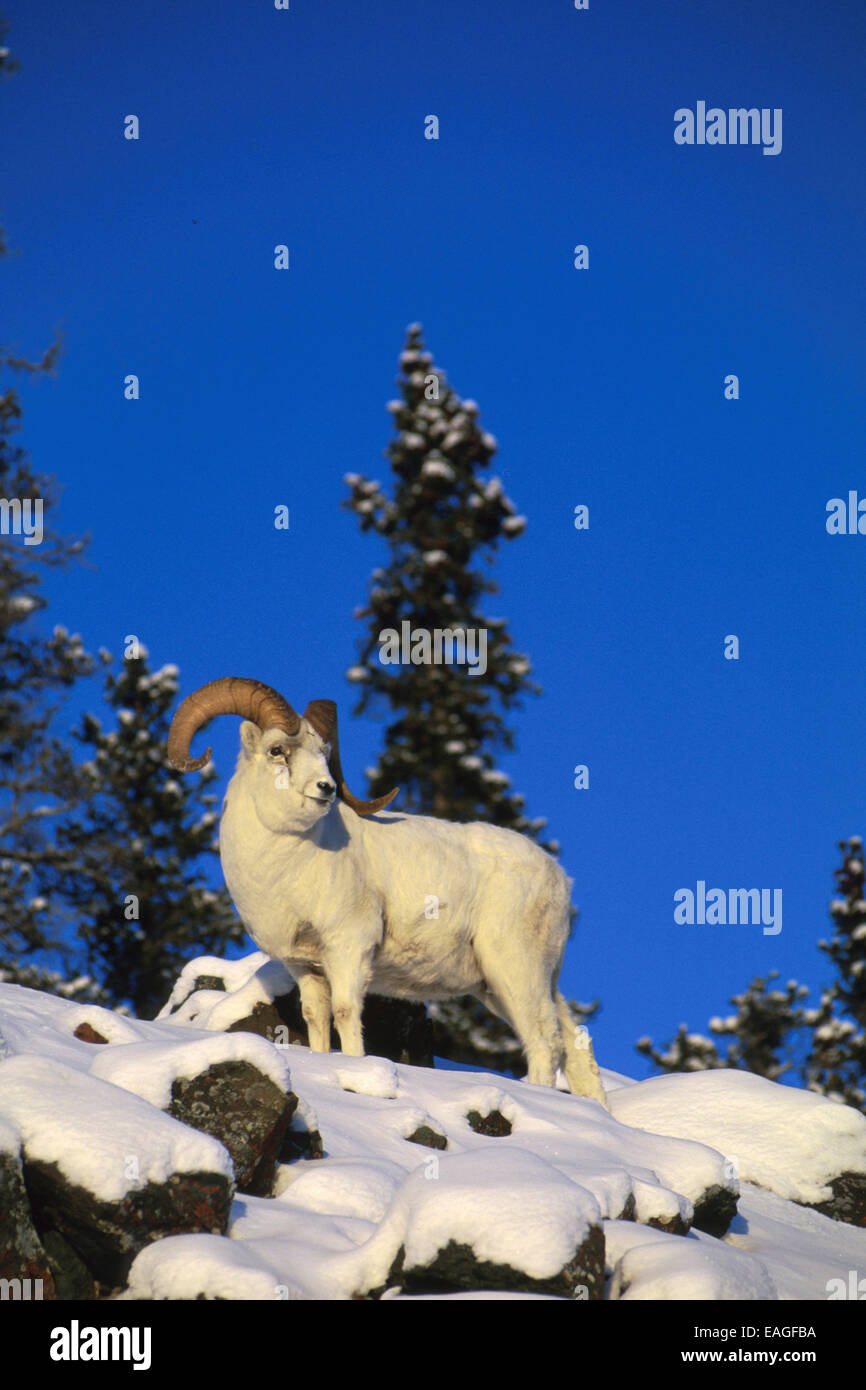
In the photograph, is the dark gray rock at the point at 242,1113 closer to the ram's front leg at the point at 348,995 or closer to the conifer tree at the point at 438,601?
the ram's front leg at the point at 348,995

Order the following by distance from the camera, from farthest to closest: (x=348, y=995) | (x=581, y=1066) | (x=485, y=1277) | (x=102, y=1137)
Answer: (x=581, y=1066), (x=348, y=995), (x=102, y=1137), (x=485, y=1277)

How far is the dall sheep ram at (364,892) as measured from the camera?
13141 millimetres

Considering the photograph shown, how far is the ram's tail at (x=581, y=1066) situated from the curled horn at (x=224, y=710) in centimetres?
428

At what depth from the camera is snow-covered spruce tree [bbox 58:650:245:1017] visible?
96.4ft

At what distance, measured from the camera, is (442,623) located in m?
30.1

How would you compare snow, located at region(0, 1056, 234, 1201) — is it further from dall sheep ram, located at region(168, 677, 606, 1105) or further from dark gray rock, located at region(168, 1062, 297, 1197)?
dall sheep ram, located at region(168, 677, 606, 1105)

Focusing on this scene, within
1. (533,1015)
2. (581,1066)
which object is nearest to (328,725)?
(533,1015)

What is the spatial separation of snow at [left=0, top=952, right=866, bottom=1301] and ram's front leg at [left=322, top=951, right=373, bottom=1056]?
54cm

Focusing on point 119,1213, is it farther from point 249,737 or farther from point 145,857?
point 145,857

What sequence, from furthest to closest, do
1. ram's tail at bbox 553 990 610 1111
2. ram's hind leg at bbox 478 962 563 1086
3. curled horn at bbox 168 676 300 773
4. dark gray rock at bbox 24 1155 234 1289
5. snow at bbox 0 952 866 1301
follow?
ram's tail at bbox 553 990 610 1111
ram's hind leg at bbox 478 962 563 1086
curled horn at bbox 168 676 300 773
dark gray rock at bbox 24 1155 234 1289
snow at bbox 0 952 866 1301

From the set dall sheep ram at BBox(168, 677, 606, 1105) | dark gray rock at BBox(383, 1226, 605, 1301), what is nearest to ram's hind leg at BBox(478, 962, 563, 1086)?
dall sheep ram at BBox(168, 677, 606, 1105)

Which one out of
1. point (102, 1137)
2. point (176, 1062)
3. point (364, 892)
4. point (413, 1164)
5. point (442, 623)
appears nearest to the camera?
point (102, 1137)

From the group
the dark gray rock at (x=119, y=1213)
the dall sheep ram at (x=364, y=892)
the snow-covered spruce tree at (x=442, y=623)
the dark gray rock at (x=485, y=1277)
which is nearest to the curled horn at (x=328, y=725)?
the dall sheep ram at (x=364, y=892)

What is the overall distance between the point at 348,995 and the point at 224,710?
8.74 ft
